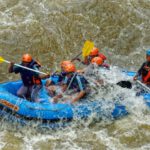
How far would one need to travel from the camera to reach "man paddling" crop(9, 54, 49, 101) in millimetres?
7992

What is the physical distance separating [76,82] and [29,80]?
88cm

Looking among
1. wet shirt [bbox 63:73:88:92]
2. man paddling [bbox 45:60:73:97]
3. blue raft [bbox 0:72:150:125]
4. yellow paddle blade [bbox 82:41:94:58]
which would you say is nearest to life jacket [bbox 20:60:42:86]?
man paddling [bbox 45:60:73:97]

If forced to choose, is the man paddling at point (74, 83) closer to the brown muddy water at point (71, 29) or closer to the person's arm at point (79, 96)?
the person's arm at point (79, 96)

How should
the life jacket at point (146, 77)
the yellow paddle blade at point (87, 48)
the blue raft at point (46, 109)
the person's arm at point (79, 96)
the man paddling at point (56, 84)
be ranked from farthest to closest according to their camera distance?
Result: the yellow paddle blade at point (87, 48) < the life jacket at point (146, 77) < the man paddling at point (56, 84) < the person's arm at point (79, 96) < the blue raft at point (46, 109)

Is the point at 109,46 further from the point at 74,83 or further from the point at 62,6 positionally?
the point at 74,83

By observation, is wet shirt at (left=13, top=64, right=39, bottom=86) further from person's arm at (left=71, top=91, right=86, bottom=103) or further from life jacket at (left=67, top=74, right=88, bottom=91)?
person's arm at (left=71, top=91, right=86, bottom=103)

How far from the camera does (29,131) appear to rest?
769 centimetres

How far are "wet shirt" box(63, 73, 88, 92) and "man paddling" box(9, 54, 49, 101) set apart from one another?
18.8 inches

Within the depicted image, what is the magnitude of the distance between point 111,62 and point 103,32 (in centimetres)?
96

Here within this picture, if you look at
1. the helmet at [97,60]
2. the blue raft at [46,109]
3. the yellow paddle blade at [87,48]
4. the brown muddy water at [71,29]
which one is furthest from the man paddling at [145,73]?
the brown muddy water at [71,29]

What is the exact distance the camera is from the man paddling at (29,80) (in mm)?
7992

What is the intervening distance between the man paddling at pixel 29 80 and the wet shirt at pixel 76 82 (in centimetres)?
48

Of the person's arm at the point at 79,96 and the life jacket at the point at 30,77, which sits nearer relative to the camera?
the person's arm at the point at 79,96

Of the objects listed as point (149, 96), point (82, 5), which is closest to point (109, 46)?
point (82, 5)
